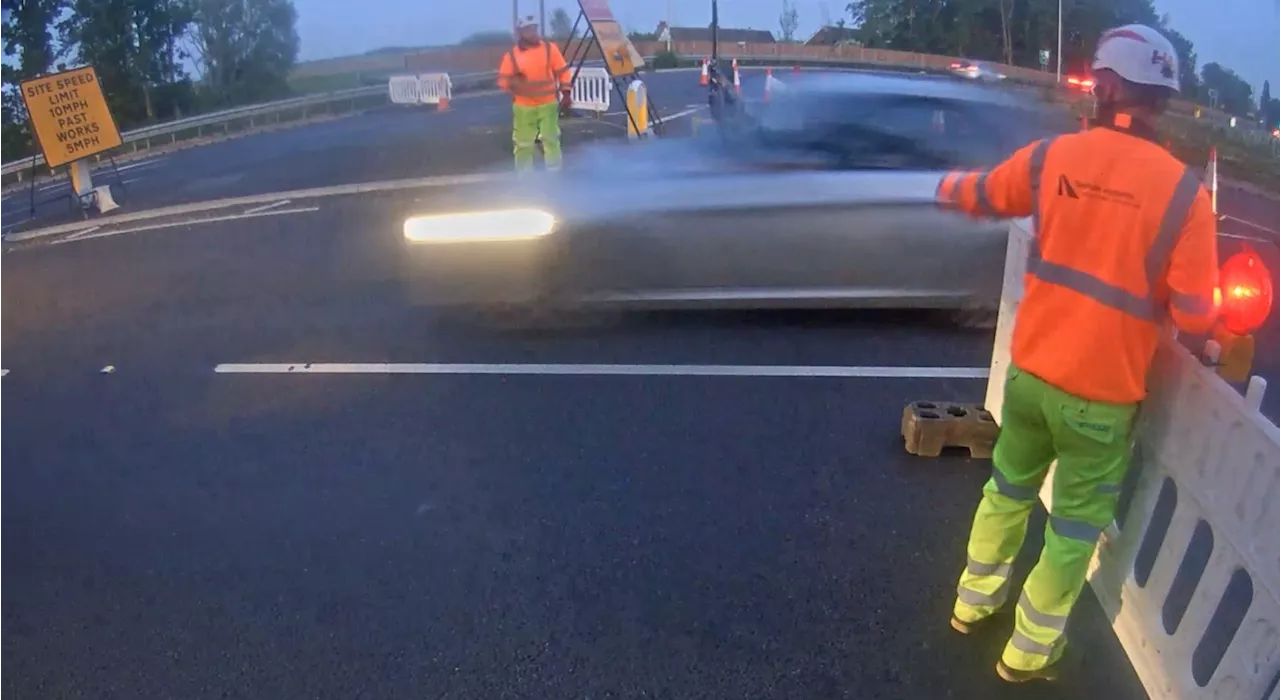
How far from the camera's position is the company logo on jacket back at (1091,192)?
266cm

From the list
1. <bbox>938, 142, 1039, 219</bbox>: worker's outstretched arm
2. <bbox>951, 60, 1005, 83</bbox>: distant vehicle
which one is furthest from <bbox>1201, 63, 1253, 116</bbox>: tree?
<bbox>938, 142, 1039, 219</bbox>: worker's outstretched arm

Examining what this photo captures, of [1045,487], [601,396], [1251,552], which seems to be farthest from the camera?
[601,396]

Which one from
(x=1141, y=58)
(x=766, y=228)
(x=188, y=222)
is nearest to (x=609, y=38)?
(x=188, y=222)

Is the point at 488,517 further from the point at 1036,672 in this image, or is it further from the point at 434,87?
the point at 434,87

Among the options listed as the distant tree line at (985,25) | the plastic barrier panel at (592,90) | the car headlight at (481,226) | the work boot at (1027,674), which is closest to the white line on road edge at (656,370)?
the car headlight at (481,226)

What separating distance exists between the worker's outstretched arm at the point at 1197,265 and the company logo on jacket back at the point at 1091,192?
139mm

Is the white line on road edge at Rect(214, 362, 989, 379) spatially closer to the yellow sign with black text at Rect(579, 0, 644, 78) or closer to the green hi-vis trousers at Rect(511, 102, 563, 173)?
the green hi-vis trousers at Rect(511, 102, 563, 173)

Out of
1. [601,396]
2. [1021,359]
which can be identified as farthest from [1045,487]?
[601,396]

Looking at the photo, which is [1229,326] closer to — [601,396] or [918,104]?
[601,396]

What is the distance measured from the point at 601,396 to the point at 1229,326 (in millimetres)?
3196

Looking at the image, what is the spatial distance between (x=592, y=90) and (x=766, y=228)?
16.6 meters

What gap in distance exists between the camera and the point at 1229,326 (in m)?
2.68

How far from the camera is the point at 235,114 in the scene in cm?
2447

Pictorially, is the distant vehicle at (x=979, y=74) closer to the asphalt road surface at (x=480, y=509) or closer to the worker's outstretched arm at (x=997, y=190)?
the asphalt road surface at (x=480, y=509)
